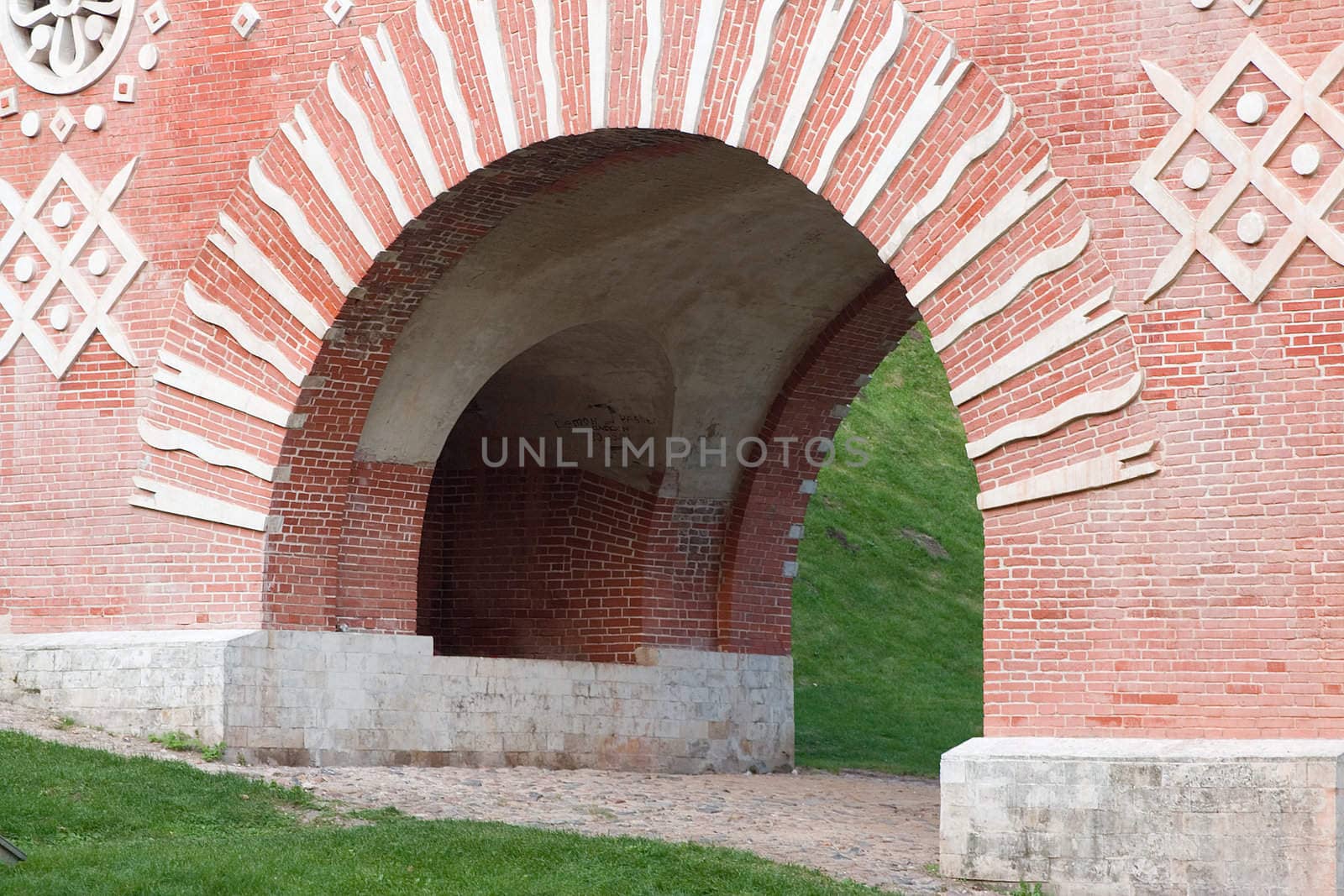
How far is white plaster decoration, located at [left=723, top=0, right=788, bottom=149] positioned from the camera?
10344 mm

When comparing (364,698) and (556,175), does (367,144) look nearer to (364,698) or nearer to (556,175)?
(556,175)

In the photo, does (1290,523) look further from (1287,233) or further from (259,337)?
(259,337)

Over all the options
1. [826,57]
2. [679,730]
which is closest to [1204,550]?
[826,57]

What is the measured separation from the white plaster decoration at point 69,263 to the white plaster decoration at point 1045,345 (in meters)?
5.44

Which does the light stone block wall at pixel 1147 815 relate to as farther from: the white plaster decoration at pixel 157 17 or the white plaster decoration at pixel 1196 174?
the white plaster decoration at pixel 157 17

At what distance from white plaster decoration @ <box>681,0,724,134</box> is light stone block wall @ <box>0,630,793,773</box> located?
4.02m

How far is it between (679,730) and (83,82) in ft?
20.1

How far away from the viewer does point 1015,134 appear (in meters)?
9.66

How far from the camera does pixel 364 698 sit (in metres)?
12.1

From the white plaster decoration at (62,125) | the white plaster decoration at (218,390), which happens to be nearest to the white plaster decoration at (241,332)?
the white plaster decoration at (218,390)

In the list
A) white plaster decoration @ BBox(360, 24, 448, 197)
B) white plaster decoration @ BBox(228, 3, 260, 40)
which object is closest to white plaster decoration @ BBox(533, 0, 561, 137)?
white plaster decoration @ BBox(360, 24, 448, 197)

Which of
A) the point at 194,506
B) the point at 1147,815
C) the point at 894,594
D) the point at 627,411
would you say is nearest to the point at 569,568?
the point at 627,411

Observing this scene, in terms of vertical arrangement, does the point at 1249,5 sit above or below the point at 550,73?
below

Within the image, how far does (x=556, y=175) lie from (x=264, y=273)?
1.90 m
